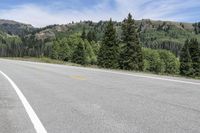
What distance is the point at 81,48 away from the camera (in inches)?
3076

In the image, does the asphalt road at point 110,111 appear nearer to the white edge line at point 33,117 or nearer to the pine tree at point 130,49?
the white edge line at point 33,117

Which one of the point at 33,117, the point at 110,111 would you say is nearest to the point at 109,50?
the point at 110,111

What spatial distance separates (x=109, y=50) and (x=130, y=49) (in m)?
5.89

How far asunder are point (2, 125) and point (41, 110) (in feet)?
5.04

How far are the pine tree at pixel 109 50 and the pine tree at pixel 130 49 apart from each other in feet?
12.2

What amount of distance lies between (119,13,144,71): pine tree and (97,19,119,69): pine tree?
147 inches

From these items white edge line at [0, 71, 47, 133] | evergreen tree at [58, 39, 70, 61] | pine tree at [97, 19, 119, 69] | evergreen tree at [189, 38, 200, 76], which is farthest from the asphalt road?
evergreen tree at [58, 39, 70, 61]

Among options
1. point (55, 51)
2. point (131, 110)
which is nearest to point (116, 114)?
point (131, 110)

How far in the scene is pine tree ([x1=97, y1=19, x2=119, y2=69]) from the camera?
184 ft

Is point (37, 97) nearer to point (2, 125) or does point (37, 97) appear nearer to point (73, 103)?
point (73, 103)

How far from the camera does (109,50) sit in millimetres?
56312

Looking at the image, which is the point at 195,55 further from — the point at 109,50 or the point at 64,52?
the point at 64,52

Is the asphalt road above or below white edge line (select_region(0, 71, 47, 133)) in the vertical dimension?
above

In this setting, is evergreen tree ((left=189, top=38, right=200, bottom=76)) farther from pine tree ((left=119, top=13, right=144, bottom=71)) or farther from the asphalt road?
the asphalt road
